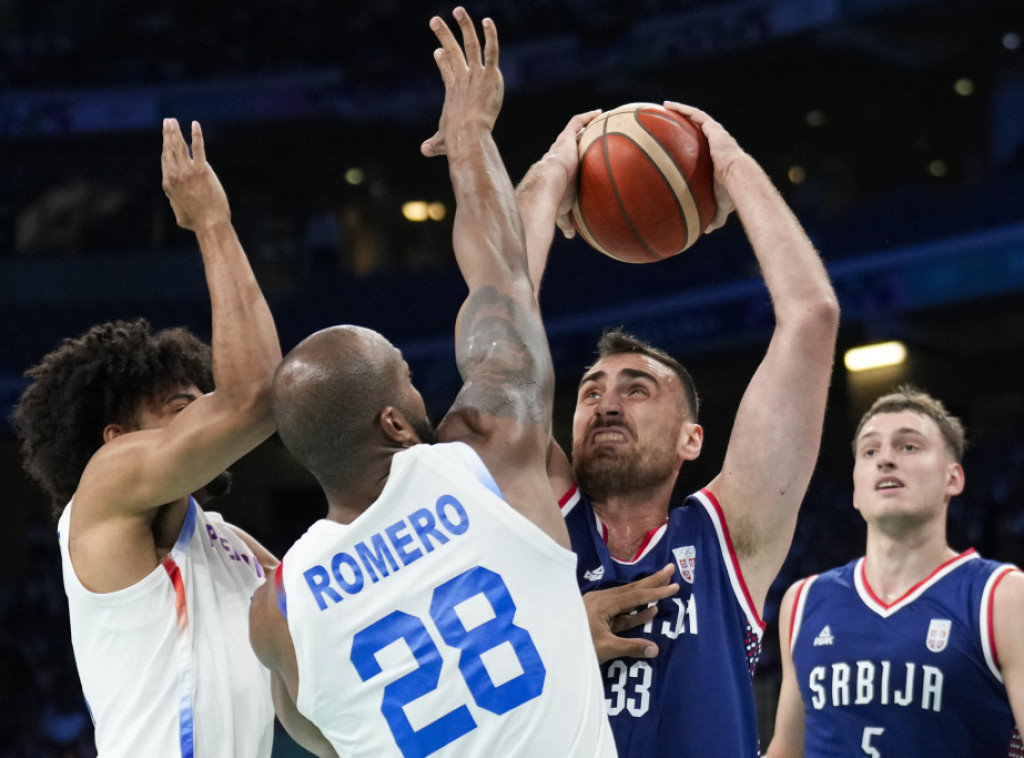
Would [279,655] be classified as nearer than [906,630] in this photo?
Yes

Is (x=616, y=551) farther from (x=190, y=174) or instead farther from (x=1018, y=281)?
(x=1018, y=281)

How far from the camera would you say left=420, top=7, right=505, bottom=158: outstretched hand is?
9.61 feet

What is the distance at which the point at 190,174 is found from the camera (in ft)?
9.78

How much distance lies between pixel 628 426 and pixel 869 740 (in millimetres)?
1679

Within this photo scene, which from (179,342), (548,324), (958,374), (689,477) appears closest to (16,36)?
(548,324)

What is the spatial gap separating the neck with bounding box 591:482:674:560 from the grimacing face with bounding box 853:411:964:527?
144 centimetres

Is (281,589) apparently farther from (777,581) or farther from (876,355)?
(876,355)

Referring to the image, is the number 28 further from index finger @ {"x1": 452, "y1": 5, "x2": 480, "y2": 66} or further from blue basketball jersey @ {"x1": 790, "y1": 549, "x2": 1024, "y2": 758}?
blue basketball jersey @ {"x1": 790, "y1": 549, "x2": 1024, "y2": 758}

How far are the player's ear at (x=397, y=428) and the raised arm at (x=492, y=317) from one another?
7 cm

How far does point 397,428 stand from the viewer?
8.26ft

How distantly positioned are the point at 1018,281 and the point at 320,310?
8.95m

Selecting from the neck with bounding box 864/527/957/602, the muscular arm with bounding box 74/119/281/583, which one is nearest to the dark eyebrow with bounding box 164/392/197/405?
the muscular arm with bounding box 74/119/281/583

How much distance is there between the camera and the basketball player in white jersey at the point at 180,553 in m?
2.83

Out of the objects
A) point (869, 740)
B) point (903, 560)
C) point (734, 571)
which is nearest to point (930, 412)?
point (903, 560)
